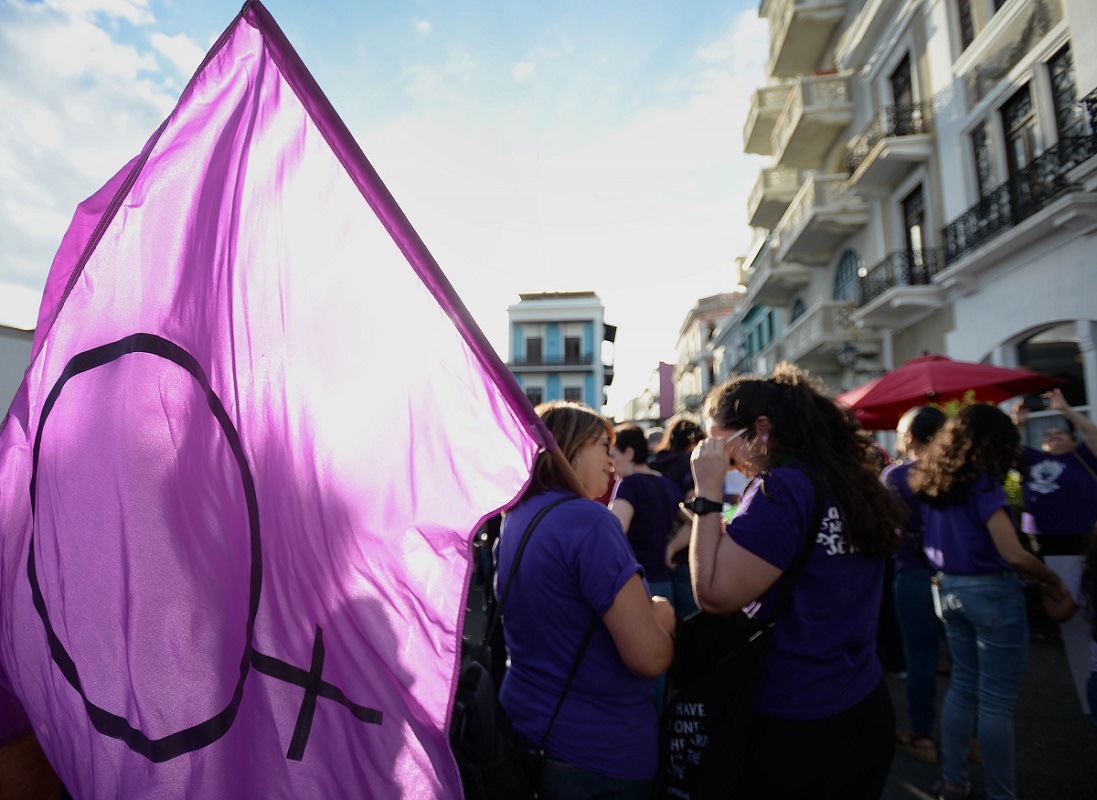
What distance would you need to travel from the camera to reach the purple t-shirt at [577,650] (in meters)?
1.71

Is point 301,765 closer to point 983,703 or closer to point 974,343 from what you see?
point 983,703

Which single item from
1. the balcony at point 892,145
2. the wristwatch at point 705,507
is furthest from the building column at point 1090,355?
the wristwatch at point 705,507

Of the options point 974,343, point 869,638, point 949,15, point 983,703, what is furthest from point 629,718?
point 949,15

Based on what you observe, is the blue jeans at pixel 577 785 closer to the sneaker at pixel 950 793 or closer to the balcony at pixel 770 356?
the sneaker at pixel 950 793

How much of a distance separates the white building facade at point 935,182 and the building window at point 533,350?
1105 inches

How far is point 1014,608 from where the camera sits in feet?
9.30

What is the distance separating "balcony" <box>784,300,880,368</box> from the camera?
15008 mm

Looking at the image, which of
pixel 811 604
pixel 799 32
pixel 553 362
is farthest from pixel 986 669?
pixel 553 362

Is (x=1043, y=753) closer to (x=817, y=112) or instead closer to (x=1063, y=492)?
(x=1063, y=492)

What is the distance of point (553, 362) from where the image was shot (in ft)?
154

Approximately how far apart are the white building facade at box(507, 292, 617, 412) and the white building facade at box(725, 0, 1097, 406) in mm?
26646

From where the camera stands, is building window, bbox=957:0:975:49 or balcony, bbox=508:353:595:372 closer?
building window, bbox=957:0:975:49

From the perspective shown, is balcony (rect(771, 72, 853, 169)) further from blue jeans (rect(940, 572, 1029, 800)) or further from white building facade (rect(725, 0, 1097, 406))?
blue jeans (rect(940, 572, 1029, 800))

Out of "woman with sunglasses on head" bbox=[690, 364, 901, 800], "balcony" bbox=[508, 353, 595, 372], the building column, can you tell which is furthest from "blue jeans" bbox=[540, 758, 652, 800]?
"balcony" bbox=[508, 353, 595, 372]
